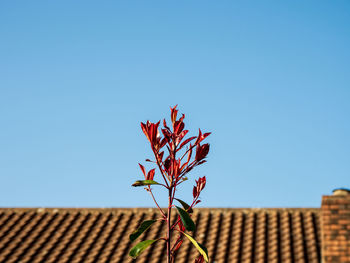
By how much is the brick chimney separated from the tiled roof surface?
44.1 inches

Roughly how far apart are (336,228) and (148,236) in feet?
14.3

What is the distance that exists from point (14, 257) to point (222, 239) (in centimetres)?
464

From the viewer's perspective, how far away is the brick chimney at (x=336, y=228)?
32.9 feet

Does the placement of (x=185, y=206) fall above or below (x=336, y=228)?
below

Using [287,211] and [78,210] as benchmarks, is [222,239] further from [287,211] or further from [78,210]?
[78,210]

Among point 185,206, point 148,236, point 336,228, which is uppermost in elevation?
point 148,236

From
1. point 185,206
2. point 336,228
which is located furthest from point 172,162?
point 336,228

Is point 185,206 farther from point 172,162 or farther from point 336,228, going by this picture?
point 336,228

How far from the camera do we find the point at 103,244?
13.0 metres

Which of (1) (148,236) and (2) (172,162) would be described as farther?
(1) (148,236)

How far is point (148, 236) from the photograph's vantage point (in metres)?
13.0

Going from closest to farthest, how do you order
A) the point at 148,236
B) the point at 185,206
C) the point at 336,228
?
the point at 185,206 → the point at 336,228 → the point at 148,236

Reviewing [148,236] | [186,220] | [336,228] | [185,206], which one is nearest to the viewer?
[186,220]

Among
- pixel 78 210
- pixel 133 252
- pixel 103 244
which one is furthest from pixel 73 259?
pixel 133 252
